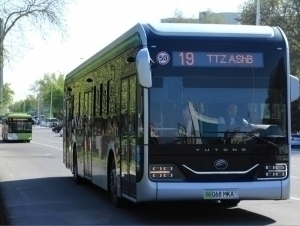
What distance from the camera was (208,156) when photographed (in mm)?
11711

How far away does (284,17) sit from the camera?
61719 mm

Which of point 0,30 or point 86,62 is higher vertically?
point 0,30

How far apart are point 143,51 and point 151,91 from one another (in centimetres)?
65

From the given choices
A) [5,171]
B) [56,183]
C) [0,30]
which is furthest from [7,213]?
[0,30]

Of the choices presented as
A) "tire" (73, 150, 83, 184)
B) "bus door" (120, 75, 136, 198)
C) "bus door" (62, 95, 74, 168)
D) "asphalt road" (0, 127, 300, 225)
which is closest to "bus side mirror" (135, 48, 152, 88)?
"bus door" (120, 75, 136, 198)

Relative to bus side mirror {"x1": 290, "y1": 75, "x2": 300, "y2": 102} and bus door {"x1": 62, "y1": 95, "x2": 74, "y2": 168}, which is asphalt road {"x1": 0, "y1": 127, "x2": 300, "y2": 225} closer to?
A: bus side mirror {"x1": 290, "y1": 75, "x2": 300, "y2": 102}

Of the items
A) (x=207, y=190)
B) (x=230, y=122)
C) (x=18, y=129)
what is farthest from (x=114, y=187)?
(x=18, y=129)

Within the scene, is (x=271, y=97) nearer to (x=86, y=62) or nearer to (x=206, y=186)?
(x=206, y=186)

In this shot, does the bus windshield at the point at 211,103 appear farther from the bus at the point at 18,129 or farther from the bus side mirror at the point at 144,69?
the bus at the point at 18,129

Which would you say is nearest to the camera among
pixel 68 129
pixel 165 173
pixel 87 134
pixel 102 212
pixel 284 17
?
pixel 165 173

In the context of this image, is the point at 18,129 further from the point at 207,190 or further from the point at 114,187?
the point at 207,190

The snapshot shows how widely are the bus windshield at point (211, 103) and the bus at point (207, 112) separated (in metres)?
0.01

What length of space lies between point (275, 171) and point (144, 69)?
257 cm

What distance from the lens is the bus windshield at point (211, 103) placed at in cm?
1165
